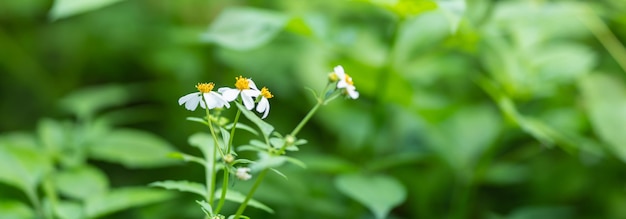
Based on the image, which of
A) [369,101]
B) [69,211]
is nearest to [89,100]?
[69,211]

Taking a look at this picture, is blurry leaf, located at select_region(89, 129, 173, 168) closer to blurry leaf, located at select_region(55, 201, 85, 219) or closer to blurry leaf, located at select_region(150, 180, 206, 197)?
blurry leaf, located at select_region(55, 201, 85, 219)

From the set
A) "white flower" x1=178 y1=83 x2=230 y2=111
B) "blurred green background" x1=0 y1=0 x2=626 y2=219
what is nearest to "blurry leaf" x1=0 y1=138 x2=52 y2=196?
"blurred green background" x1=0 y1=0 x2=626 y2=219

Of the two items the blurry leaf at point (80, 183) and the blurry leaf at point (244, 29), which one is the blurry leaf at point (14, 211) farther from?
the blurry leaf at point (244, 29)

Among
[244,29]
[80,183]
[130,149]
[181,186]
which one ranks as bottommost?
[181,186]

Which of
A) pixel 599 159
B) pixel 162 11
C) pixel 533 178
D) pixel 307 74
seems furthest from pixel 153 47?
pixel 599 159

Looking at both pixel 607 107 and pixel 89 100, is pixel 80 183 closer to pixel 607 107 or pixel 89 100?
pixel 89 100
